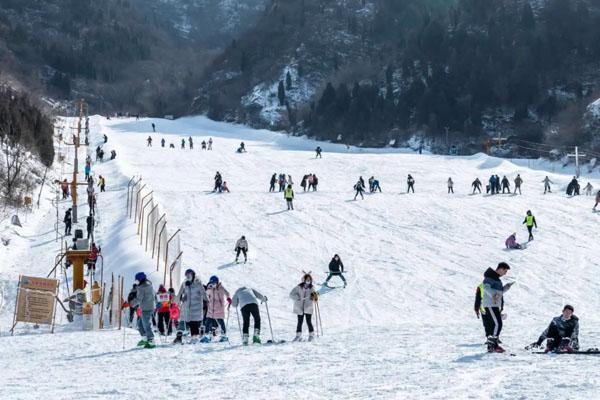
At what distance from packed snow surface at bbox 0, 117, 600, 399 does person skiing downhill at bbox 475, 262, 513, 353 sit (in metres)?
0.31

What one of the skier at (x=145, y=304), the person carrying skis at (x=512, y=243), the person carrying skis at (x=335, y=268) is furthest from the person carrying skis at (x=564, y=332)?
the person carrying skis at (x=512, y=243)

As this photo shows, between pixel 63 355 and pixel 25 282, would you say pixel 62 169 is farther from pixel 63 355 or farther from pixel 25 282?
pixel 63 355

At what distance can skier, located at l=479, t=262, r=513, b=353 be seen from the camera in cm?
1219

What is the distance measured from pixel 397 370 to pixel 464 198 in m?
30.3

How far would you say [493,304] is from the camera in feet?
40.0

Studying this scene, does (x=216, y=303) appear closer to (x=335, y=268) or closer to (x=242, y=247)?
(x=335, y=268)

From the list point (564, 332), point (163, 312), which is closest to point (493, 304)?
point (564, 332)

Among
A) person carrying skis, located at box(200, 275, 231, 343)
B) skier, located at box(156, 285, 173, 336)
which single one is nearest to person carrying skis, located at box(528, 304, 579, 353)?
person carrying skis, located at box(200, 275, 231, 343)

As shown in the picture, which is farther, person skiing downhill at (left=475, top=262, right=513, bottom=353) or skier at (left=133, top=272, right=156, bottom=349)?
skier at (left=133, top=272, right=156, bottom=349)

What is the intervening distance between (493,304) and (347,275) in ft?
43.2

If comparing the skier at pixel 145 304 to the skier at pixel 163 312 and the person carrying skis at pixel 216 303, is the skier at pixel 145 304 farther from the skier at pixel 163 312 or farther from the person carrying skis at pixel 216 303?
the skier at pixel 163 312

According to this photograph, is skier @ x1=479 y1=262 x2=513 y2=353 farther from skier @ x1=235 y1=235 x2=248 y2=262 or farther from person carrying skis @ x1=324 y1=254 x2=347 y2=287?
skier @ x1=235 y1=235 x2=248 y2=262

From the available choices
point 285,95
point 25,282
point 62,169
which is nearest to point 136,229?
point 25,282

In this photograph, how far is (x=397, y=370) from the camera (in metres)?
10.8
